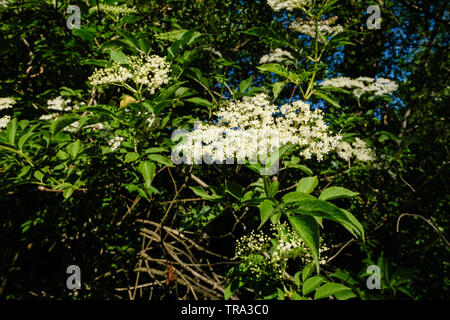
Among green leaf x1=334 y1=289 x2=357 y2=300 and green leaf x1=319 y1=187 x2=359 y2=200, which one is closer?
green leaf x1=319 y1=187 x2=359 y2=200

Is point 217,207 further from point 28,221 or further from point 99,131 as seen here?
point 28,221

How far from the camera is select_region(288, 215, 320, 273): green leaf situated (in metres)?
0.83

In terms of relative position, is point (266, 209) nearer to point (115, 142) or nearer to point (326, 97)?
point (326, 97)

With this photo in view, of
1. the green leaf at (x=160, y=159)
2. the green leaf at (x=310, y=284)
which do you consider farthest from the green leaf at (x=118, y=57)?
the green leaf at (x=310, y=284)

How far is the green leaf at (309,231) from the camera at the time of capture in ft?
2.72

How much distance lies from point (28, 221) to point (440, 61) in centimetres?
586

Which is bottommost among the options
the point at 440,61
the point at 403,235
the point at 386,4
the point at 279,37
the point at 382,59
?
the point at 403,235

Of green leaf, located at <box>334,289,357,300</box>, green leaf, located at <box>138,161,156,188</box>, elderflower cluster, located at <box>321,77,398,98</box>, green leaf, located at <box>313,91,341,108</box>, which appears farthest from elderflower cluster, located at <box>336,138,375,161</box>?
green leaf, located at <box>138,161,156,188</box>

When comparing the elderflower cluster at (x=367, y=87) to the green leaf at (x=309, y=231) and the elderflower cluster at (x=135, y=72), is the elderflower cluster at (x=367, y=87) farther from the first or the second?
the green leaf at (x=309, y=231)

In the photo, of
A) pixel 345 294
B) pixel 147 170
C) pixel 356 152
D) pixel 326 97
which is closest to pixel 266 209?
pixel 147 170

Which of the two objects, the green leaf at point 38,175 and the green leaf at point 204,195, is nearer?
the green leaf at point 204,195

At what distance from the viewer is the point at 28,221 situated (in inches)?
99.8

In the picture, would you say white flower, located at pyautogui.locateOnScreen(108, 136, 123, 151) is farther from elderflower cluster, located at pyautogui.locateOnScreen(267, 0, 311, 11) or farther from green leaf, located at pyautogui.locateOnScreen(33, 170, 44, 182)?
elderflower cluster, located at pyautogui.locateOnScreen(267, 0, 311, 11)

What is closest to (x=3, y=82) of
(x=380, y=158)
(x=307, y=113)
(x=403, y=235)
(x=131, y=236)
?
(x=131, y=236)
